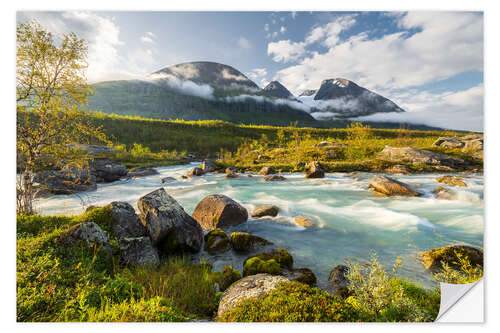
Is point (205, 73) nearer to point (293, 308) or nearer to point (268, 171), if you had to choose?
point (293, 308)

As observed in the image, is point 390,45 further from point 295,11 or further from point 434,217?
point 434,217

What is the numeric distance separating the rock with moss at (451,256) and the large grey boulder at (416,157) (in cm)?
577

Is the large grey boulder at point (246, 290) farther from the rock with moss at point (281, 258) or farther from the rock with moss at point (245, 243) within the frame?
the rock with moss at point (245, 243)

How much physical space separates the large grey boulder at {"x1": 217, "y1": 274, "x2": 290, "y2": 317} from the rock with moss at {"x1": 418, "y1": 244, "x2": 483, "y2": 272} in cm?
400

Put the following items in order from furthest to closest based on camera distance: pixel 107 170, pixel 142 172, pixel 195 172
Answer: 1. pixel 195 172
2. pixel 142 172
3. pixel 107 170

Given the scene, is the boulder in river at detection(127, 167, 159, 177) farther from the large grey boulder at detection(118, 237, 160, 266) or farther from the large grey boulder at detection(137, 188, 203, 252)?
the large grey boulder at detection(118, 237, 160, 266)

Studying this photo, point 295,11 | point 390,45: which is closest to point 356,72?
point 390,45

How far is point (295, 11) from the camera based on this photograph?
5.09 meters

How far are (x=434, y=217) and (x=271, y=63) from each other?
8.22 m

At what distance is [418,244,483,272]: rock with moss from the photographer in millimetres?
4301

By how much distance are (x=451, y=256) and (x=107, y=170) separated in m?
14.3

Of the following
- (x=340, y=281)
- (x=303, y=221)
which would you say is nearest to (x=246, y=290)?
(x=340, y=281)

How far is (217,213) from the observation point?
6.93 m

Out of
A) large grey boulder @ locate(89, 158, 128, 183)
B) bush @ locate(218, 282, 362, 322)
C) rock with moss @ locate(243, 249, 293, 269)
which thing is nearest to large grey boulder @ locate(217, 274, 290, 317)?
bush @ locate(218, 282, 362, 322)
